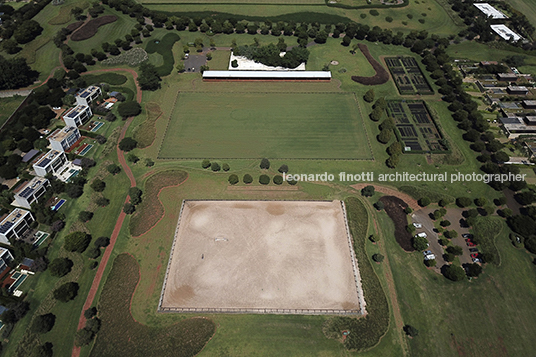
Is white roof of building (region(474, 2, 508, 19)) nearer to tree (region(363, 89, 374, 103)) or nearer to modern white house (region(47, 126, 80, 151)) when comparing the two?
tree (region(363, 89, 374, 103))

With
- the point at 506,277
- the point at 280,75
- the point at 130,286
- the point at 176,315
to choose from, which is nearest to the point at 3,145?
the point at 130,286

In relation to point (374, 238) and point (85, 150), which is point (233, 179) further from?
point (85, 150)

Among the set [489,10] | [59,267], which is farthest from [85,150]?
[489,10]

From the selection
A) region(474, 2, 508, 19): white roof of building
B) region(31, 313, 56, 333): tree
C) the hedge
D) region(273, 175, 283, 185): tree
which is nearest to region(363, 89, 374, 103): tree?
region(273, 175, 283, 185): tree

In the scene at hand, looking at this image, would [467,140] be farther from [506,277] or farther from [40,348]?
[40,348]

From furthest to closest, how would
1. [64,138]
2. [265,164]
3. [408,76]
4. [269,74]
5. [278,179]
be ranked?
[408,76] → [269,74] → [64,138] → [265,164] → [278,179]

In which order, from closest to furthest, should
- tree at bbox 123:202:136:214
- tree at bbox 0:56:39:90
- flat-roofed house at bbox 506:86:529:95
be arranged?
tree at bbox 123:202:136:214
tree at bbox 0:56:39:90
flat-roofed house at bbox 506:86:529:95
